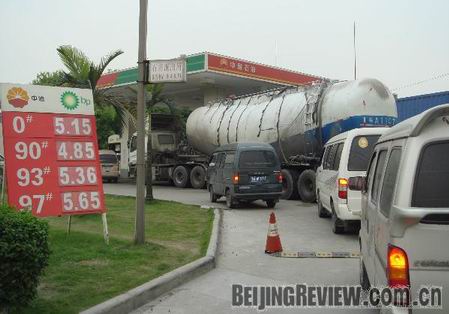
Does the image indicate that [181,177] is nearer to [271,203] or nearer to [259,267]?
[271,203]

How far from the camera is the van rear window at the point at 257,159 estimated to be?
15.5 meters

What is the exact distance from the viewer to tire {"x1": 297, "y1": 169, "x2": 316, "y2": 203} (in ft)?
55.7

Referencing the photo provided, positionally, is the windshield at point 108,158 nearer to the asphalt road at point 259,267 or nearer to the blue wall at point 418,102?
the blue wall at point 418,102

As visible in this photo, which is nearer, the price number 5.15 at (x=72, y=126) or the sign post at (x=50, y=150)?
the sign post at (x=50, y=150)

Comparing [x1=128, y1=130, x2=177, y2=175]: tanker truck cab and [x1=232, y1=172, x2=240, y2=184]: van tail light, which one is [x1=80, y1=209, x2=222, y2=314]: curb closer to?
[x1=232, y1=172, x2=240, y2=184]: van tail light

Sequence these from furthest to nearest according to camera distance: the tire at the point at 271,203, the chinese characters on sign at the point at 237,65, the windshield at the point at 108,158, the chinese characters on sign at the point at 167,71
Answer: the windshield at the point at 108,158, the chinese characters on sign at the point at 237,65, the tire at the point at 271,203, the chinese characters on sign at the point at 167,71

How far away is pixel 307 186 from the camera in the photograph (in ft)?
56.6

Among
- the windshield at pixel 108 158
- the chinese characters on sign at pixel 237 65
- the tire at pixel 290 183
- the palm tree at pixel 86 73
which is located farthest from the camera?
the windshield at pixel 108 158

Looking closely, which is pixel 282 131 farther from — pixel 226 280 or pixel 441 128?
pixel 441 128

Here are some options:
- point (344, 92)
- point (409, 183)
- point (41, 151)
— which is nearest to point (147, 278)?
point (41, 151)

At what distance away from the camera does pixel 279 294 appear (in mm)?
6359

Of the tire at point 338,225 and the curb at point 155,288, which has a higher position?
the tire at point 338,225

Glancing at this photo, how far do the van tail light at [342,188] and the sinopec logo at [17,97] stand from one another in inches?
226

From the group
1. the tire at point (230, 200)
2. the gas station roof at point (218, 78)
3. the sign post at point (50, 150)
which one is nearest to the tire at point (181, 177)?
the gas station roof at point (218, 78)
